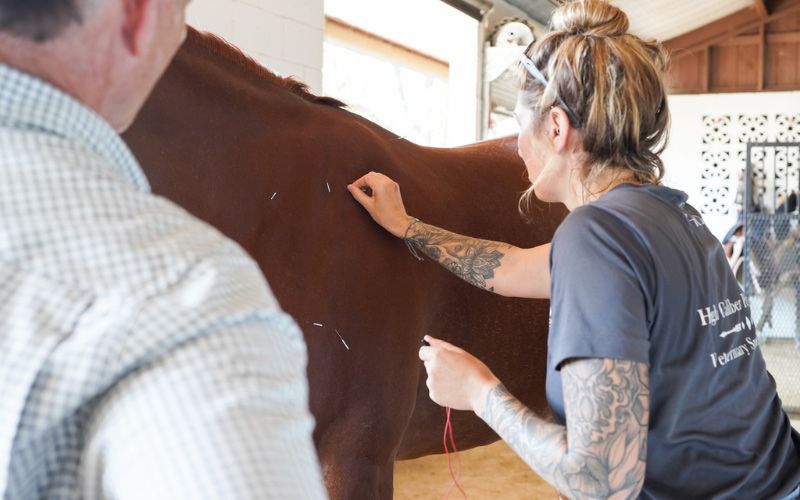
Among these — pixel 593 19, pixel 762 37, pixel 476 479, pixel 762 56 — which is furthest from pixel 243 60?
pixel 762 37

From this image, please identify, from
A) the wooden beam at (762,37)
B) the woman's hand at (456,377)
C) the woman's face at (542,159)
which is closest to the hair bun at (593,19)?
the woman's face at (542,159)

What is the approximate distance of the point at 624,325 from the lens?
3.27 ft

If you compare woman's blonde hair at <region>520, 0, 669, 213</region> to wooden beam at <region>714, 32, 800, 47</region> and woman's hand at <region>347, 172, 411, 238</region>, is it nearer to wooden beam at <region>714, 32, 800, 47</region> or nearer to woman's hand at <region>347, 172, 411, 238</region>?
woman's hand at <region>347, 172, 411, 238</region>

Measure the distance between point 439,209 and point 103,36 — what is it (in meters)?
1.45

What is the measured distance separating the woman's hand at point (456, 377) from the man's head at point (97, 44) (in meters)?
0.71

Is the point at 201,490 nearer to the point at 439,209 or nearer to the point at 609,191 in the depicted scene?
the point at 609,191

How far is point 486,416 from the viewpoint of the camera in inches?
46.0

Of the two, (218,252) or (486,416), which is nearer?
(218,252)

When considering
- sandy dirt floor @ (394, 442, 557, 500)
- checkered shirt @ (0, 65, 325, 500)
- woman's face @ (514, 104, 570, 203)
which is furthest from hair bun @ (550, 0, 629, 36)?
sandy dirt floor @ (394, 442, 557, 500)

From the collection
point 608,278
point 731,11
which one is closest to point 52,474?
point 608,278

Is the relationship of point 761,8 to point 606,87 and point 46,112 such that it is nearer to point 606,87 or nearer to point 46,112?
point 606,87

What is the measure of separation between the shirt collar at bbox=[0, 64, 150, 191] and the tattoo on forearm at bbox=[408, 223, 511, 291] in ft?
3.74

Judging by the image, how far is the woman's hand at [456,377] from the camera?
3.86 feet

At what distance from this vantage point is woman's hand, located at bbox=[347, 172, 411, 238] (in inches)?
62.8
